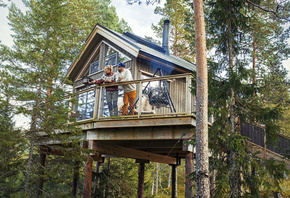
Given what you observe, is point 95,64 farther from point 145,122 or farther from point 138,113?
point 145,122

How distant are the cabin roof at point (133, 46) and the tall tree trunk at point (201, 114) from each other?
12.0ft

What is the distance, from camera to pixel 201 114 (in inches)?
226

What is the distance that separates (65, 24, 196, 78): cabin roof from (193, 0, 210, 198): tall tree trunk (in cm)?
367

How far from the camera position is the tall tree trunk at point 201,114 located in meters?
5.45

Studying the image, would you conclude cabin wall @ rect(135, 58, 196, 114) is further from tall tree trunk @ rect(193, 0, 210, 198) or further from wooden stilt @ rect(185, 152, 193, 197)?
tall tree trunk @ rect(193, 0, 210, 198)

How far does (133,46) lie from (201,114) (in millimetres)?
5054

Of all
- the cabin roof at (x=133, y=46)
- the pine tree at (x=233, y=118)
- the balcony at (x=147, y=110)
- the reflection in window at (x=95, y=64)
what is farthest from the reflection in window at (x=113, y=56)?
the pine tree at (x=233, y=118)

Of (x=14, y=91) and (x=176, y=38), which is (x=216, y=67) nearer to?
(x=14, y=91)

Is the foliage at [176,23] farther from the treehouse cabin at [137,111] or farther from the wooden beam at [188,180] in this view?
the wooden beam at [188,180]

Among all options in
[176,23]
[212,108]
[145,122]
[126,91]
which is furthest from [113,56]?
[176,23]

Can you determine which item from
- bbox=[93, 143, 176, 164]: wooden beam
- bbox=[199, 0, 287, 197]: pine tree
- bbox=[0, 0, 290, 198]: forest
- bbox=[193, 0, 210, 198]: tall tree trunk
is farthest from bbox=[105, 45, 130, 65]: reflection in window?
bbox=[193, 0, 210, 198]: tall tree trunk

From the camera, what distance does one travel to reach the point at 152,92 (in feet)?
23.8

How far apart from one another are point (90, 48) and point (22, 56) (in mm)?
6146

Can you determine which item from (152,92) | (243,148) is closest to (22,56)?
(152,92)
